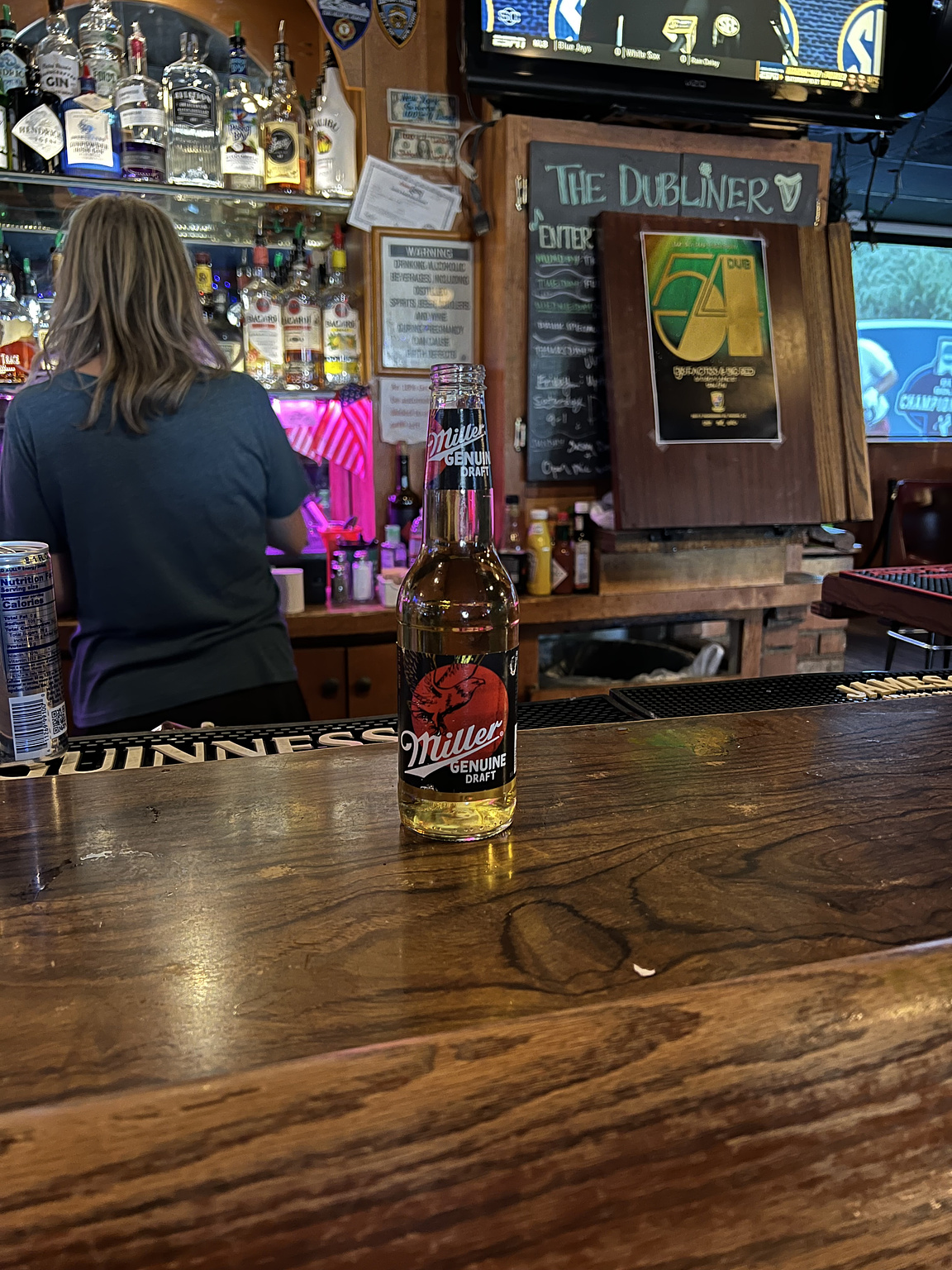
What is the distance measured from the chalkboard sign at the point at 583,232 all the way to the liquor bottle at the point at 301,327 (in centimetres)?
63

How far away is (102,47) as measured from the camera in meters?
2.45

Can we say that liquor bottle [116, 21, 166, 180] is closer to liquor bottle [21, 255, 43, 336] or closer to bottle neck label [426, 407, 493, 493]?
liquor bottle [21, 255, 43, 336]

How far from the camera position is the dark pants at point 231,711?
1640mm

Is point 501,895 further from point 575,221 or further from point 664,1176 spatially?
point 575,221

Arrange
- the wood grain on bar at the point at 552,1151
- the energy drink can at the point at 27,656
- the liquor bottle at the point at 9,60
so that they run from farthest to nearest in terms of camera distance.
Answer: the liquor bottle at the point at 9,60 → the energy drink can at the point at 27,656 → the wood grain on bar at the point at 552,1151

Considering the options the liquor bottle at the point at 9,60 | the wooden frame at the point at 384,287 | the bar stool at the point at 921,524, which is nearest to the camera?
the liquor bottle at the point at 9,60

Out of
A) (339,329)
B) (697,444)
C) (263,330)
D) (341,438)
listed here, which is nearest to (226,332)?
(263,330)

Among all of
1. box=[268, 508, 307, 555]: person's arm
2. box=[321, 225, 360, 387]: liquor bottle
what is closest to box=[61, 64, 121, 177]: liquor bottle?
box=[321, 225, 360, 387]: liquor bottle

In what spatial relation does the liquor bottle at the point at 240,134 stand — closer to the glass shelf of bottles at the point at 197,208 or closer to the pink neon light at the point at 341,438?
the glass shelf of bottles at the point at 197,208

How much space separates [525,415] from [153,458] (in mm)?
1302

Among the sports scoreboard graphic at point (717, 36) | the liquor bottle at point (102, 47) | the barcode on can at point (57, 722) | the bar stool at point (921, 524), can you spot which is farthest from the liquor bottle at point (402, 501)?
the bar stool at point (921, 524)

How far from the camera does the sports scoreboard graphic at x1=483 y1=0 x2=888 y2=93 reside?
2.35 metres

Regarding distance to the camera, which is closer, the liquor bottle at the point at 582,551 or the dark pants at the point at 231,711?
the dark pants at the point at 231,711

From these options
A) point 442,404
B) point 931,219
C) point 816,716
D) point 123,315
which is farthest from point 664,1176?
point 931,219
